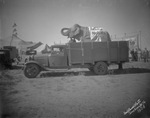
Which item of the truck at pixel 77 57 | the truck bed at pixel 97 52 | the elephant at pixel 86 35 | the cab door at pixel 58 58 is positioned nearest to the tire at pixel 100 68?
the truck at pixel 77 57

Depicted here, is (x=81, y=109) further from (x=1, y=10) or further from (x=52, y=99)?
(x=1, y=10)

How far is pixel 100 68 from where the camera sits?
5922 mm

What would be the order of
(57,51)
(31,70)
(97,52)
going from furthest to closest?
(97,52) < (57,51) < (31,70)

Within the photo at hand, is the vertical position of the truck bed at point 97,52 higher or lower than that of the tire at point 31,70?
higher

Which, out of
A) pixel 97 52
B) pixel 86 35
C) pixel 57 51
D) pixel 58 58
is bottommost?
pixel 58 58

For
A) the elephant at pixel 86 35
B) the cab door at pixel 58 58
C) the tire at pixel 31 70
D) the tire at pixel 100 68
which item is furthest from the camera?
the tire at pixel 100 68

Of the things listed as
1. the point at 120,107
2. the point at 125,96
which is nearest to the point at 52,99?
the point at 120,107

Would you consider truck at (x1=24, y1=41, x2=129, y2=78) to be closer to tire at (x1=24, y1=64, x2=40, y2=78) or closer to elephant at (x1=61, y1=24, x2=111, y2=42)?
tire at (x1=24, y1=64, x2=40, y2=78)

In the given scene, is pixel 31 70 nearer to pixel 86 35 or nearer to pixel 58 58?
pixel 58 58

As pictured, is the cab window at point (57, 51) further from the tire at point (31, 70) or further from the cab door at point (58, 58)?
the tire at point (31, 70)

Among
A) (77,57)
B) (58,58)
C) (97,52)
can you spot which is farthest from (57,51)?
(97,52)

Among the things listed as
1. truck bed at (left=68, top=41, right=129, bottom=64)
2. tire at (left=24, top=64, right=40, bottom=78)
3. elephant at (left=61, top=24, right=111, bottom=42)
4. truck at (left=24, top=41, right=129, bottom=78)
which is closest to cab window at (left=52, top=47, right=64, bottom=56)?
truck at (left=24, top=41, right=129, bottom=78)

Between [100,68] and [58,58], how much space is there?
2549 mm

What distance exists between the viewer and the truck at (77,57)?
5590 millimetres
